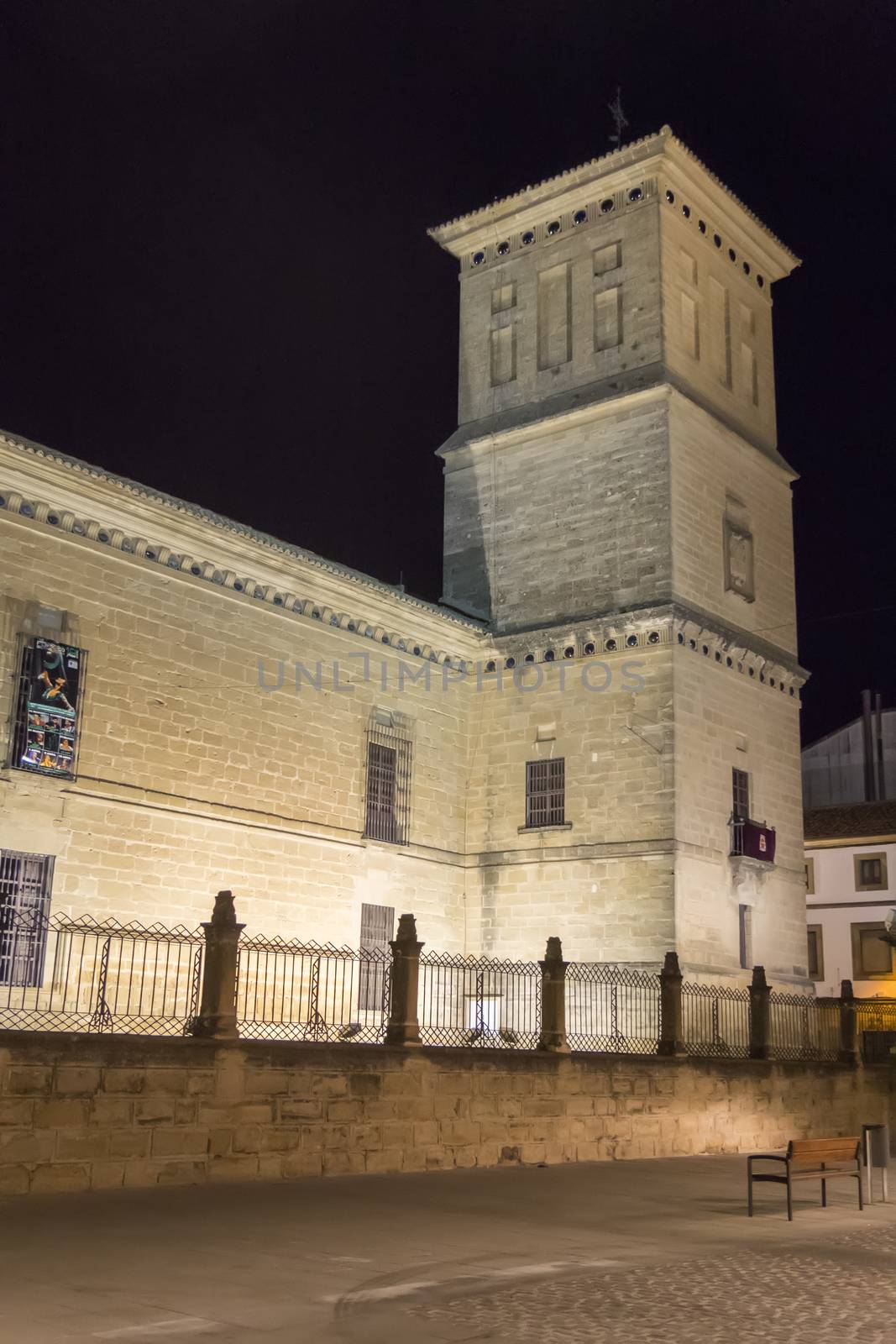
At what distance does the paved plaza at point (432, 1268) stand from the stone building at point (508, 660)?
8667mm

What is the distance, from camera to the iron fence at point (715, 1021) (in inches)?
914

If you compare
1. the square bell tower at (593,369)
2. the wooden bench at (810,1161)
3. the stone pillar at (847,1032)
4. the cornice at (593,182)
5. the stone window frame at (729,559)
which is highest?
the cornice at (593,182)

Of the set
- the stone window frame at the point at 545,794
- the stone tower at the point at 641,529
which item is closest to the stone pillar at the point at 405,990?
the stone tower at the point at 641,529

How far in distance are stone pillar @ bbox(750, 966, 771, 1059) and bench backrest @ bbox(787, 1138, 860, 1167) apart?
8.69 meters

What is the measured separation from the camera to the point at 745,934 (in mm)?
26891

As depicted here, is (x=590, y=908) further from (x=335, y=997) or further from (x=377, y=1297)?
(x=377, y=1297)

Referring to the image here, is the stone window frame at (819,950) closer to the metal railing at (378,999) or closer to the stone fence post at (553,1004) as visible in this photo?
the metal railing at (378,999)

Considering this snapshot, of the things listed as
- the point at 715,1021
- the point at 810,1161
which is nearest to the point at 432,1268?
the point at 810,1161

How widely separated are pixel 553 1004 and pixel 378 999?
652 cm

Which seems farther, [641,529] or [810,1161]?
[641,529]

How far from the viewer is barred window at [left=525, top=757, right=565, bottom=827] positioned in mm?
27125

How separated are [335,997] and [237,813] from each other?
3.38m

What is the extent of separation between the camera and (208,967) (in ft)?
48.4

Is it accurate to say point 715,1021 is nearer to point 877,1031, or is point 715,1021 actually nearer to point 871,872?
point 877,1031
